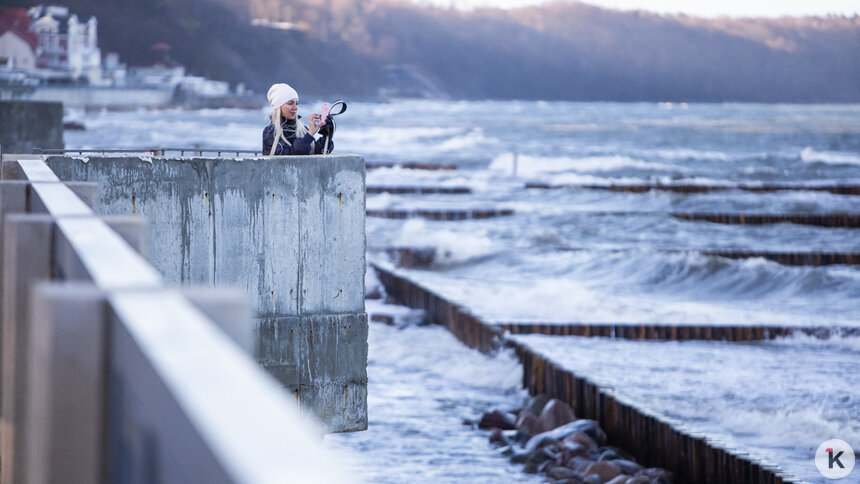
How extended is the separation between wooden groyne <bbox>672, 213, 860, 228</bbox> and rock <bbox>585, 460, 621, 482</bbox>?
24.6 m

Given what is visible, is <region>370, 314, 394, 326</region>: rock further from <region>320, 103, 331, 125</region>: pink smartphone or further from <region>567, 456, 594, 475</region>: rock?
<region>320, 103, 331, 125</region>: pink smartphone

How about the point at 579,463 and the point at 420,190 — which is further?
the point at 420,190

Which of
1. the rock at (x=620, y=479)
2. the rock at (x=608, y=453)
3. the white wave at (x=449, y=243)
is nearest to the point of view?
the rock at (x=620, y=479)

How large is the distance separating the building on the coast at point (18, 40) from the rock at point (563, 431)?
157084 mm

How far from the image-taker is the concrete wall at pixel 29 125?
22.8 metres

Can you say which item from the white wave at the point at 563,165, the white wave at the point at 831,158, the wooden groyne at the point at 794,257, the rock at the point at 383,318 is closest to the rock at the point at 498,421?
the rock at the point at 383,318

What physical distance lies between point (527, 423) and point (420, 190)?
99.1 feet

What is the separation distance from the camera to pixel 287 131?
30.1 ft

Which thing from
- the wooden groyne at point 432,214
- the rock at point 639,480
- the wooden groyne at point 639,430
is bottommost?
the rock at point 639,480

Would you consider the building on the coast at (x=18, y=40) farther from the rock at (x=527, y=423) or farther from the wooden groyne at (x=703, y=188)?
the rock at (x=527, y=423)

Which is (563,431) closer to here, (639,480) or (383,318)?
(639,480)

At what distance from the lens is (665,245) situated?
2905 cm

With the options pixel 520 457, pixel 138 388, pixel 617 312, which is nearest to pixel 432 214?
pixel 617 312

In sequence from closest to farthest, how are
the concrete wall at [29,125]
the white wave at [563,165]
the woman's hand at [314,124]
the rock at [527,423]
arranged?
1. the woman's hand at [314,124]
2. the rock at [527,423]
3. the concrete wall at [29,125]
4. the white wave at [563,165]
